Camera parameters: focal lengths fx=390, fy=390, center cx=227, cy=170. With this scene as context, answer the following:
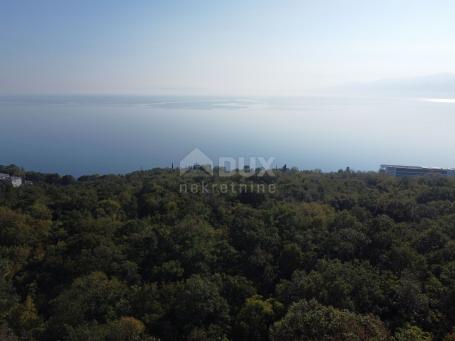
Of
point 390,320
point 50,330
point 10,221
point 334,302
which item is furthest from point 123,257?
point 390,320

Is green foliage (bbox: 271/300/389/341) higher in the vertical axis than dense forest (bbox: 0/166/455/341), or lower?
higher

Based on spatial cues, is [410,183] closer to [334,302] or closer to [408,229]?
[408,229]

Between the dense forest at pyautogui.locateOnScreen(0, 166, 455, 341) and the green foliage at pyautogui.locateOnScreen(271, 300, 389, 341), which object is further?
the dense forest at pyautogui.locateOnScreen(0, 166, 455, 341)

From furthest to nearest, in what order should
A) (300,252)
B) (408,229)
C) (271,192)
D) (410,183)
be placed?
(410,183)
(271,192)
(408,229)
(300,252)

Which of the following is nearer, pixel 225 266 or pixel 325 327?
pixel 325 327

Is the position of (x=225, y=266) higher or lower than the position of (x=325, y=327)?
lower

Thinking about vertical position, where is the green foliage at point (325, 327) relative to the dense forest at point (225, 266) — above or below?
above

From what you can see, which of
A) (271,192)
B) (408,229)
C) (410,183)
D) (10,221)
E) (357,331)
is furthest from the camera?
(410,183)

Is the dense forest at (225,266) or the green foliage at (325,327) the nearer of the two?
the green foliage at (325,327)
